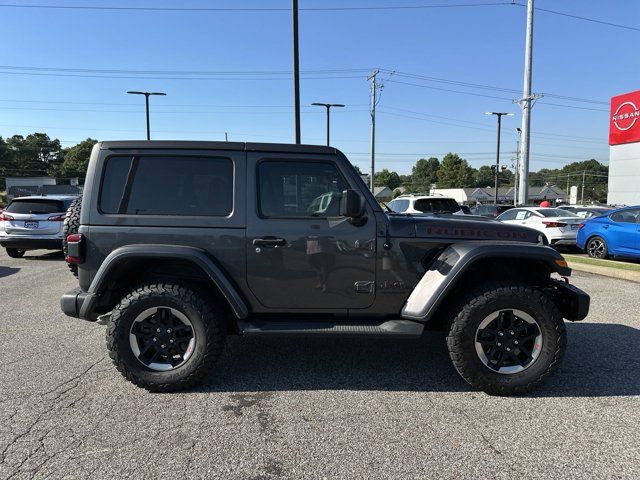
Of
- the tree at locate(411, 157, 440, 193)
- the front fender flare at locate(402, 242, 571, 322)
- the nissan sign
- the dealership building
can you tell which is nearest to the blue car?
the front fender flare at locate(402, 242, 571, 322)

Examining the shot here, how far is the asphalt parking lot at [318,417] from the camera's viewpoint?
271cm

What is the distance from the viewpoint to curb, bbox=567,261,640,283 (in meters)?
8.37

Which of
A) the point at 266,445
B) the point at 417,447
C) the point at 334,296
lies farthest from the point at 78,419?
the point at 417,447

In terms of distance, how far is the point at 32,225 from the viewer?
11.1 meters

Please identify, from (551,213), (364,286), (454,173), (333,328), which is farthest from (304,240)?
(454,173)

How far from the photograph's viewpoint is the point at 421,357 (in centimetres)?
453

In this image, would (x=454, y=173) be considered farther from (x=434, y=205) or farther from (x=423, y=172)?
(x=434, y=205)

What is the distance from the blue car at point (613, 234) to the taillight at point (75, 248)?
10476 millimetres

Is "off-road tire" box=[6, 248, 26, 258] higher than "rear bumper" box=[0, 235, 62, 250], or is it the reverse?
"rear bumper" box=[0, 235, 62, 250]

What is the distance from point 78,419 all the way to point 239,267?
1568mm

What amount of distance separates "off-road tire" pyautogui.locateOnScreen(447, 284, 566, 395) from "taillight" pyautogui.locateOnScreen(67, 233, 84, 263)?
10.1ft

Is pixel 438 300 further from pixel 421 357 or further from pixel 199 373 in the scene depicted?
pixel 199 373

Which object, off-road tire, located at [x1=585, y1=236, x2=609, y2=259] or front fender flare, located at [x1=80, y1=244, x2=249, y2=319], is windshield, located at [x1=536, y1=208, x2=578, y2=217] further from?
front fender flare, located at [x1=80, y1=244, x2=249, y2=319]

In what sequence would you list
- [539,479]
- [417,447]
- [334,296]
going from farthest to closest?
[334,296] < [417,447] < [539,479]
